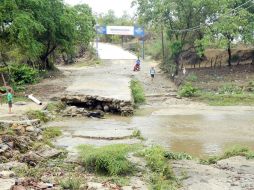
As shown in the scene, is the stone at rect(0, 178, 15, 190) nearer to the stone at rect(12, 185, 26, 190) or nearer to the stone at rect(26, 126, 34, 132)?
the stone at rect(12, 185, 26, 190)

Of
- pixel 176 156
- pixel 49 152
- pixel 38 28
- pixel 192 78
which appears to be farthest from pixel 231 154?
pixel 192 78

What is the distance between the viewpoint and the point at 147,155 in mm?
11508

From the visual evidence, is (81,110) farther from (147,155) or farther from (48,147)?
(147,155)

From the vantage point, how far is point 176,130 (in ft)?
56.2

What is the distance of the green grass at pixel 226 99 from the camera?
946 inches

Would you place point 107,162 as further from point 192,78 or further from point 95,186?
point 192,78

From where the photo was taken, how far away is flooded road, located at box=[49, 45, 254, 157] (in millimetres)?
14266

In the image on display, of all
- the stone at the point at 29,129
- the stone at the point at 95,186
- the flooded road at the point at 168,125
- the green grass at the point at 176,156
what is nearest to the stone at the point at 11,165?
the stone at the point at 95,186

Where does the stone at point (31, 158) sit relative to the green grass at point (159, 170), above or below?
above

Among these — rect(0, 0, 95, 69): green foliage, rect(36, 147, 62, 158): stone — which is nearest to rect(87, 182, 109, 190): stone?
rect(36, 147, 62, 158): stone

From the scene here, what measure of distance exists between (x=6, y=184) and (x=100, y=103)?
12.6 meters

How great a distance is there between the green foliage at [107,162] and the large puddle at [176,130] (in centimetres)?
235

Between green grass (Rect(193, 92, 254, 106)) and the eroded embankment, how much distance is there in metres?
5.82

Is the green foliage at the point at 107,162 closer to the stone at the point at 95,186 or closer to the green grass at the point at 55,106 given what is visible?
the stone at the point at 95,186
